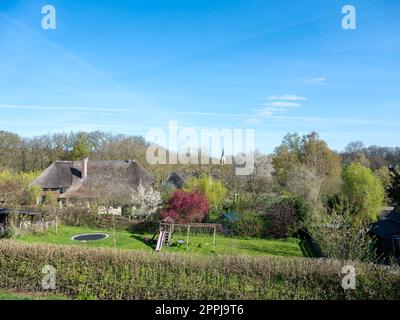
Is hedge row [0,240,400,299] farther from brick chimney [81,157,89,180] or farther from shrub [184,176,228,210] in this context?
brick chimney [81,157,89,180]

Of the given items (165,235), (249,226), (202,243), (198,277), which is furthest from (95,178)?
(198,277)

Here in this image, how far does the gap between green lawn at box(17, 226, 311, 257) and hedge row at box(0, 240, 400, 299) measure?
23.0 feet

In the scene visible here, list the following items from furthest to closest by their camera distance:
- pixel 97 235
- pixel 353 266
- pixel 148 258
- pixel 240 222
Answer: pixel 240 222 → pixel 97 235 → pixel 148 258 → pixel 353 266

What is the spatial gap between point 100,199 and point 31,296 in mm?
18155

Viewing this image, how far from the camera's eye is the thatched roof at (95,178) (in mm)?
34156

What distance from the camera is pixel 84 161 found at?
3631cm

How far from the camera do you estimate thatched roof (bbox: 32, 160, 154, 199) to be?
1345 inches

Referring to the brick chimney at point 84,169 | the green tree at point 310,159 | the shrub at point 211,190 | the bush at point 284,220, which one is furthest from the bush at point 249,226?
the brick chimney at point 84,169

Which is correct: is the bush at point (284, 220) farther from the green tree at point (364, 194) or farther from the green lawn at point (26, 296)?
the green lawn at point (26, 296)

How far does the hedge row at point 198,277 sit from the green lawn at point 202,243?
276 inches
